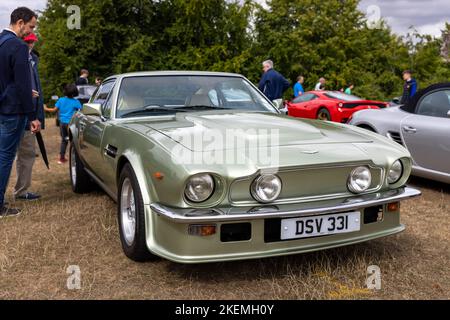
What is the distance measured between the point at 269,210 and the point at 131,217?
1.12 m

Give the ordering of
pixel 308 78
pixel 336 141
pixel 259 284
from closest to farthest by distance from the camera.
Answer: pixel 259 284 < pixel 336 141 < pixel 308 78

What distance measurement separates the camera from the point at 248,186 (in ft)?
8.11

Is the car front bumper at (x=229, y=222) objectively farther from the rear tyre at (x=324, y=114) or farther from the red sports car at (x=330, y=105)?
the rear tyre at (x=324, y=114)

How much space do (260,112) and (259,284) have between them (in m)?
1.60

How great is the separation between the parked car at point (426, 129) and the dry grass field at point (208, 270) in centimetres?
106

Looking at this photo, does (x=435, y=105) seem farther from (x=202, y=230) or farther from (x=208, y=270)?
(x=202, y=230)

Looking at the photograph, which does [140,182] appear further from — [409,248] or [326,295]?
[409,248]

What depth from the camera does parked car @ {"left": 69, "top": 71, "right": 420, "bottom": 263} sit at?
242 centimetres

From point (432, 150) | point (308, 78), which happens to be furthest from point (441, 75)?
point (432, 150)

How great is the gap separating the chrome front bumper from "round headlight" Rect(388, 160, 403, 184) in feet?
0.54

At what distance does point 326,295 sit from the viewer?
2.53 metres

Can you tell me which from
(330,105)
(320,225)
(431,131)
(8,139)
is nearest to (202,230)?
(320,225)

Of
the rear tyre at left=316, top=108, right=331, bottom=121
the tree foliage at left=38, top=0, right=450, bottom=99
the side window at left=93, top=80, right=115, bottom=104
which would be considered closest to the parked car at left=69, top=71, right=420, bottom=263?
the side window at left=93, top=80, right=115, bottom=104

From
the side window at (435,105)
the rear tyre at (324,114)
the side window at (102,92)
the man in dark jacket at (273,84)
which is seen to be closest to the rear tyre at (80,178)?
the side window at (102,92)
